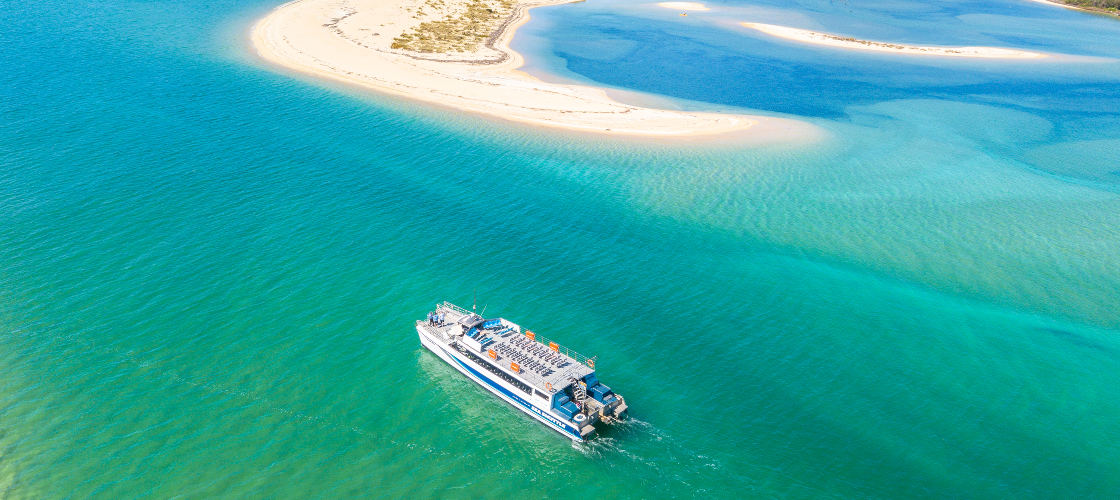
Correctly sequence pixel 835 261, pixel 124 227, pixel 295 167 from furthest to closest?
pixel 295 167 → pixel 835 261 → pixel 124 227

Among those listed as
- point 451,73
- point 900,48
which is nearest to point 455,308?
point 451,73

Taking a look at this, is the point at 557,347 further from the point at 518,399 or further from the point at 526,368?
the point at 518,399

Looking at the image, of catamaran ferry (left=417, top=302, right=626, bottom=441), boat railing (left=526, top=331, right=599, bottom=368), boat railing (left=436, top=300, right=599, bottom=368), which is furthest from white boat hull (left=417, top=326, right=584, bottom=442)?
boat railing (left=526, top=331, right=599, bottom=368)

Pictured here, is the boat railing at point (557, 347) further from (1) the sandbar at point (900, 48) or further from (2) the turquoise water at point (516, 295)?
(1) the sandbar at point (900, 48)

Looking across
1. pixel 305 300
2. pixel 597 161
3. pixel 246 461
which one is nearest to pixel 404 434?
pixel 246 461

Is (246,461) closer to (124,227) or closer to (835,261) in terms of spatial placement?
(124,227)

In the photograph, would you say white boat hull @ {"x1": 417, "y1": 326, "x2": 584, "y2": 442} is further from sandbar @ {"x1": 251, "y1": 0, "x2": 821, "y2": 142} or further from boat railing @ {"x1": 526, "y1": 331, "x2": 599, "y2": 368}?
sandbar @ {"x1": 251, "y1": 0, "x2": 821, "y2": 142}

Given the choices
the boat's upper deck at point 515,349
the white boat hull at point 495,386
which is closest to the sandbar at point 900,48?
the boat's upper deck at point 515,349
